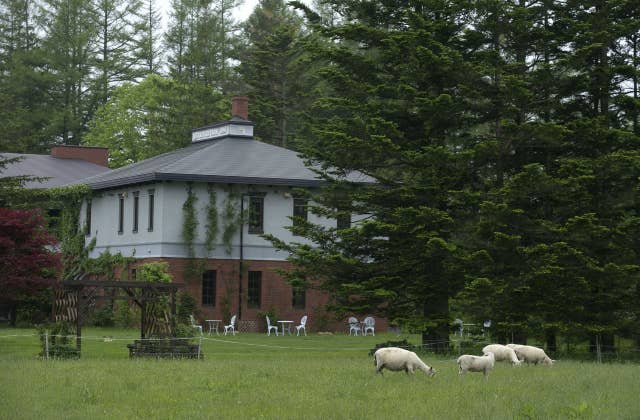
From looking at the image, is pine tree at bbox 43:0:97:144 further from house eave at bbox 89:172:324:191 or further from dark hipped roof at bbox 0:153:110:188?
house eave at bbox 89:172:324:191

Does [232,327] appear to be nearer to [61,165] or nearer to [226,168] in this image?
[226,168]

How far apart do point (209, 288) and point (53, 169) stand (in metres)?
20.1

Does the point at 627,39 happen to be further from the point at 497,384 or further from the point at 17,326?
the point at 17,326

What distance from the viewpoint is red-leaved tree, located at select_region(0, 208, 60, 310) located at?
3894 centimetres

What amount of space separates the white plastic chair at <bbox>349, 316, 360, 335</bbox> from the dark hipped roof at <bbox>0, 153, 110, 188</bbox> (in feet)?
61.9

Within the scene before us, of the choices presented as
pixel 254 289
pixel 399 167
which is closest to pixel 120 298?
pixel 399 167

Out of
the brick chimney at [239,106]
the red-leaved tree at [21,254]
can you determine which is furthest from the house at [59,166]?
the red-leaved tree at [21,254]

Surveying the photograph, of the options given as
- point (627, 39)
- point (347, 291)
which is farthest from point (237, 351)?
point (627, 39)

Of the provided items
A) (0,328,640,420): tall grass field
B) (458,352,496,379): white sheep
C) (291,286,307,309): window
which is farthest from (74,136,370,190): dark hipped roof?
(458,352,496,379): white sheep

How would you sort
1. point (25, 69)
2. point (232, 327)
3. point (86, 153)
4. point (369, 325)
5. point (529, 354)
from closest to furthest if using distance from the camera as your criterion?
1. point (529, 354)
2. point (232, 327)
3. point (369, 325)
4. point (86, 153)
5. point (25, 69)

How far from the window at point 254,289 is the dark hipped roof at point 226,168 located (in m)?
4.30

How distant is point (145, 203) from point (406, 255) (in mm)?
20037

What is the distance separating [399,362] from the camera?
2369 cm

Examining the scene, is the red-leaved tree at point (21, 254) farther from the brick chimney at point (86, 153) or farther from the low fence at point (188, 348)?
the brick chimney at point (86, 153)
